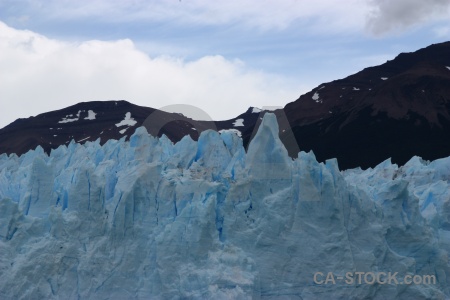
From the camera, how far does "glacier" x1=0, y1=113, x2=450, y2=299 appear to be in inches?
763

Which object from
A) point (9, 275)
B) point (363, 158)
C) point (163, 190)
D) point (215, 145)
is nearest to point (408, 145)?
point (363, 158)

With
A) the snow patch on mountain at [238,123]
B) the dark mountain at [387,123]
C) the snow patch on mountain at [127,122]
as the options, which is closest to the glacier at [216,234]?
the dark mountain at [387,123]

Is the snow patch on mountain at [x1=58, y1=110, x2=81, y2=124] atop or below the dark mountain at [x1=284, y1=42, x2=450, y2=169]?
atop

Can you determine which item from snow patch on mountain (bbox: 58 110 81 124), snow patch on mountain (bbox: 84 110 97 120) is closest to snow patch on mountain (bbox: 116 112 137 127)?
snow patch on mountain (bbox: 84 110 97 120)

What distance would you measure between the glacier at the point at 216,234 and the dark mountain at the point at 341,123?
823 inches

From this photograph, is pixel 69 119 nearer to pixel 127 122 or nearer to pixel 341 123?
pixel 127 122

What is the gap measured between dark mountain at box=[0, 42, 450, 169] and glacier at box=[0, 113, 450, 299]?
20.9 m

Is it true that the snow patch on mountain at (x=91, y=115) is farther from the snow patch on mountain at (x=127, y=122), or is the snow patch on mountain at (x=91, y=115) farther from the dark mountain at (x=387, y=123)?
the dark mountain at (x=387, y=123)

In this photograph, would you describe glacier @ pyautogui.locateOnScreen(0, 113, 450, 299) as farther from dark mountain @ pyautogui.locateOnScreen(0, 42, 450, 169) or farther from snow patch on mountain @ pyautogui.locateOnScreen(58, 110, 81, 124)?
snow patch on mountain @ pyautogui.locateOnScreen(58, 110, 81, 124)

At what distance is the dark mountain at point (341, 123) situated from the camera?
42.7 metres

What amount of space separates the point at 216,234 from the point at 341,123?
2788cm

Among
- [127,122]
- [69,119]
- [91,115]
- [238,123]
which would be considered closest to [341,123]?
[127,122]

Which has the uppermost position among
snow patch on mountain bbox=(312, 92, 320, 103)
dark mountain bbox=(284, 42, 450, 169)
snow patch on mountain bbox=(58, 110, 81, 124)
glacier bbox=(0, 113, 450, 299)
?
snow patch on mountain bbox=(312, 92, 320, 103)

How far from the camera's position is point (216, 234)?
65.3 feet
